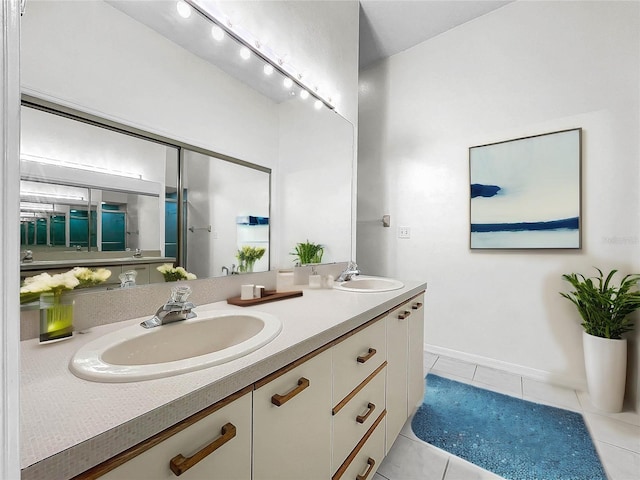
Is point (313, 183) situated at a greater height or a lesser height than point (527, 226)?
greater

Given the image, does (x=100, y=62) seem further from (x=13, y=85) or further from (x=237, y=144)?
(x=13, y=85)

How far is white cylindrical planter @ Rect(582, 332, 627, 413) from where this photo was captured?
166cm

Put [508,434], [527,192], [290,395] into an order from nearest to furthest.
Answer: [290,395] → [508,434] → [527,192]

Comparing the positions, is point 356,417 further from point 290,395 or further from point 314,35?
point 314,35

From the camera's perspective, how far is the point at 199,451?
50cm

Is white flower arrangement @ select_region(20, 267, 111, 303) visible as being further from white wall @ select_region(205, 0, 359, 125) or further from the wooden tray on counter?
white wall @ select_region(205, 0, 359, 125)

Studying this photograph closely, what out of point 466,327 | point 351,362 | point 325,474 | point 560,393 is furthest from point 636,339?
point 325,474

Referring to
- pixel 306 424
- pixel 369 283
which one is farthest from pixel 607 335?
pixel 306 424

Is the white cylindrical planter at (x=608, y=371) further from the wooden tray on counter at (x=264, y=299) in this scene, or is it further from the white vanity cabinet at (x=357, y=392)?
the wooden tray on counter at (x=264, y=299)

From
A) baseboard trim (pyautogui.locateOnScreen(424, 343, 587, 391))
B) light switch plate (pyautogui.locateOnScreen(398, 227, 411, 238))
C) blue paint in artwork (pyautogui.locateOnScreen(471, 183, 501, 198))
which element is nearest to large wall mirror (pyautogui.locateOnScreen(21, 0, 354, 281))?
light switch plate (pyautogui.locateOnScreen(398, 227, 411, 238))

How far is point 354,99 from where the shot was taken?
7.30 feet

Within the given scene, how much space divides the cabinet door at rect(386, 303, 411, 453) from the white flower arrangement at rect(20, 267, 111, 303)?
1.10 metres

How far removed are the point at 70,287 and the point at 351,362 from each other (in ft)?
2.86

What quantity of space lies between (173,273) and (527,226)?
92.8 inches
